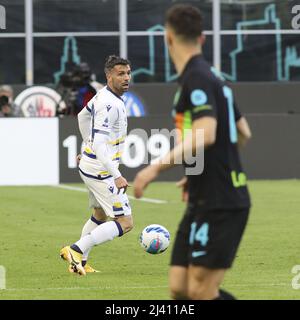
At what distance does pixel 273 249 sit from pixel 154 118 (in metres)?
10.7

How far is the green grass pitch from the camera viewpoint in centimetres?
1037

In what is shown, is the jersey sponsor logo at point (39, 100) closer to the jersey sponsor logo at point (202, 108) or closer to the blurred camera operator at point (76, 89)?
the blurred camera operator at point (76, 89)

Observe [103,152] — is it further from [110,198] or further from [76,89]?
[76,89]

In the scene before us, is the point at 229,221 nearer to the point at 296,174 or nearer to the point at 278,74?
the point at 296,174

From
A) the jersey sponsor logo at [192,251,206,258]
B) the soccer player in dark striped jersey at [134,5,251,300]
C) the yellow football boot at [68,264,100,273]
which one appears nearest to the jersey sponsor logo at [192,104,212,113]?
the soccer player in dark striped jersey at [134,5,251,300]

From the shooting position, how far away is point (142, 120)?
78.3 ft

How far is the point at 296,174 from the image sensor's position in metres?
24.5

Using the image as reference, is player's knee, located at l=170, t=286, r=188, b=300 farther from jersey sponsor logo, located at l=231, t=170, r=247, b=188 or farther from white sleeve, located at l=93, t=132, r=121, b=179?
white sleeve, located at l=93, t=132, r=121, b=179

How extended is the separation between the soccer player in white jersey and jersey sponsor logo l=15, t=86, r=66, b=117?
15.6 meters

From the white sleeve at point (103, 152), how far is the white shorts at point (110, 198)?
439mm

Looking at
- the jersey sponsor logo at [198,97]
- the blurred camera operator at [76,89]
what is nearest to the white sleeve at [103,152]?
the jersey sponsor logo at [198,97]

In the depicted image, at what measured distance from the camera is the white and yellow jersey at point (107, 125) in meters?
11.4

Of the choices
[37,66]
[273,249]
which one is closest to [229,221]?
[273,249]

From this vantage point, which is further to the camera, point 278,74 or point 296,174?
point 278,74
